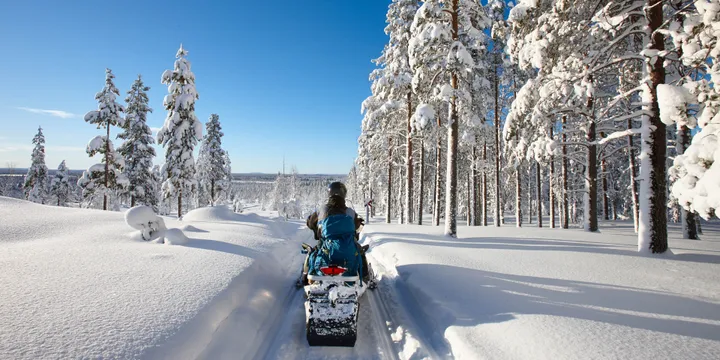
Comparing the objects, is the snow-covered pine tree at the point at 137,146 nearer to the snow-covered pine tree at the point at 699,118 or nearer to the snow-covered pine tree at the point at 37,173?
the snow-covered pine tree at the point at 37,173

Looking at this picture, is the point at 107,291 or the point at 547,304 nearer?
the point at 107,291

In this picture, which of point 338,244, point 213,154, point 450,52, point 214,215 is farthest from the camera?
point 213,154

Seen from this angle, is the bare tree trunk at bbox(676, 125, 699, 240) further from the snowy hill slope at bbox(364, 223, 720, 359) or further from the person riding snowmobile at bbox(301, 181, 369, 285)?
the person riding snowmobile at bbox(301, 181, 369, 285)

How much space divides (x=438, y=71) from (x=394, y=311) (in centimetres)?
1003

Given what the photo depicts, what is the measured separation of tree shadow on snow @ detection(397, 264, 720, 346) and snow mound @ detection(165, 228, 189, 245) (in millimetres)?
6107

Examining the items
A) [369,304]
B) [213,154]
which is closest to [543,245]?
[369,304]

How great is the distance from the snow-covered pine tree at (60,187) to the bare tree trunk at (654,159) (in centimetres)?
6410

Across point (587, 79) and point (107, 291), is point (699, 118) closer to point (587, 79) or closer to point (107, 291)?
point (587, 79)

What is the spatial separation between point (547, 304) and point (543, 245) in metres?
6.10

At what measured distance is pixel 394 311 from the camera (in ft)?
18.7

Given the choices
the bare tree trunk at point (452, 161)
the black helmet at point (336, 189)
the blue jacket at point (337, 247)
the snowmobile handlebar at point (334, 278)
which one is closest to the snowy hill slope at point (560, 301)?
the snowmobile handlebar at point (334, 278)

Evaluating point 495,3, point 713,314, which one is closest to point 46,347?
point 713,314

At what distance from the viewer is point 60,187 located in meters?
46.8

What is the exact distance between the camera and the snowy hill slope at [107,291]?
3.13m
